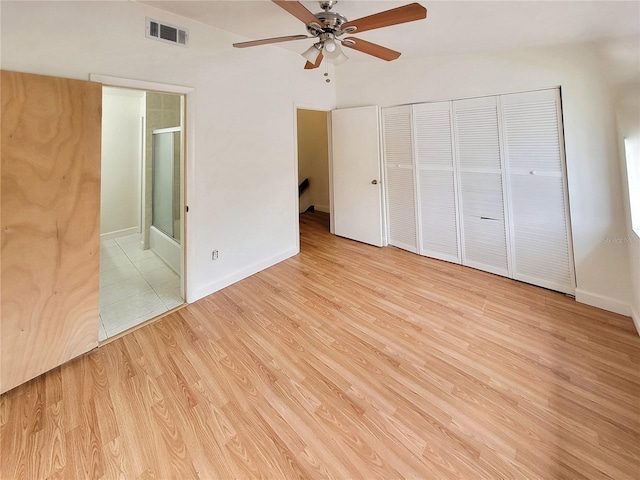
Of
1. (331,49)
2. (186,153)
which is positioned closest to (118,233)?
(186,153)

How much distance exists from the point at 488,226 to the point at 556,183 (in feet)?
2.40

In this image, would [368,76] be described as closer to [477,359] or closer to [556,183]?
[556,183]

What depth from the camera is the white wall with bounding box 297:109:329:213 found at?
6059 mm

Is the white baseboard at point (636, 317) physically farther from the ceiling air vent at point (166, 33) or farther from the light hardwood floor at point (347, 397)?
the ceiling air vent at point (166, 33)

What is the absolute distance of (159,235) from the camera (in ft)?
12.6

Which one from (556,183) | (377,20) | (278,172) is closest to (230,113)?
(278,172)

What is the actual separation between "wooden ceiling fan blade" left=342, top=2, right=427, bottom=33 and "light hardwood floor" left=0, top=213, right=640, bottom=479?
215cm

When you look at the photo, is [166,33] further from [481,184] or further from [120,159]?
[481,184]

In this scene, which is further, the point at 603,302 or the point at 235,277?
the point at 235,277

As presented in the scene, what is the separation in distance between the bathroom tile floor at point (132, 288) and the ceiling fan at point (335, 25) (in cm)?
247

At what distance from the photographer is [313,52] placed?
6.57ft

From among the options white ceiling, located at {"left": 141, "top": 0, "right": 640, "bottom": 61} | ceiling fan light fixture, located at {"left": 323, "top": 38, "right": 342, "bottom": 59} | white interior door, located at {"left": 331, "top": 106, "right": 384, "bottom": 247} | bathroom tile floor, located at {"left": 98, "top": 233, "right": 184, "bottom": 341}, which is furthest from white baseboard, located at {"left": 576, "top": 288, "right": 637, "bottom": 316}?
bathroom tile floor, located at {"left": 98, "top": 233, "right": 184, "bottom": 341}

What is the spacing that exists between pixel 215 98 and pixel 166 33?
0.59m

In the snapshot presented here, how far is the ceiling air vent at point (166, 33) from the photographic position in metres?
2.14
